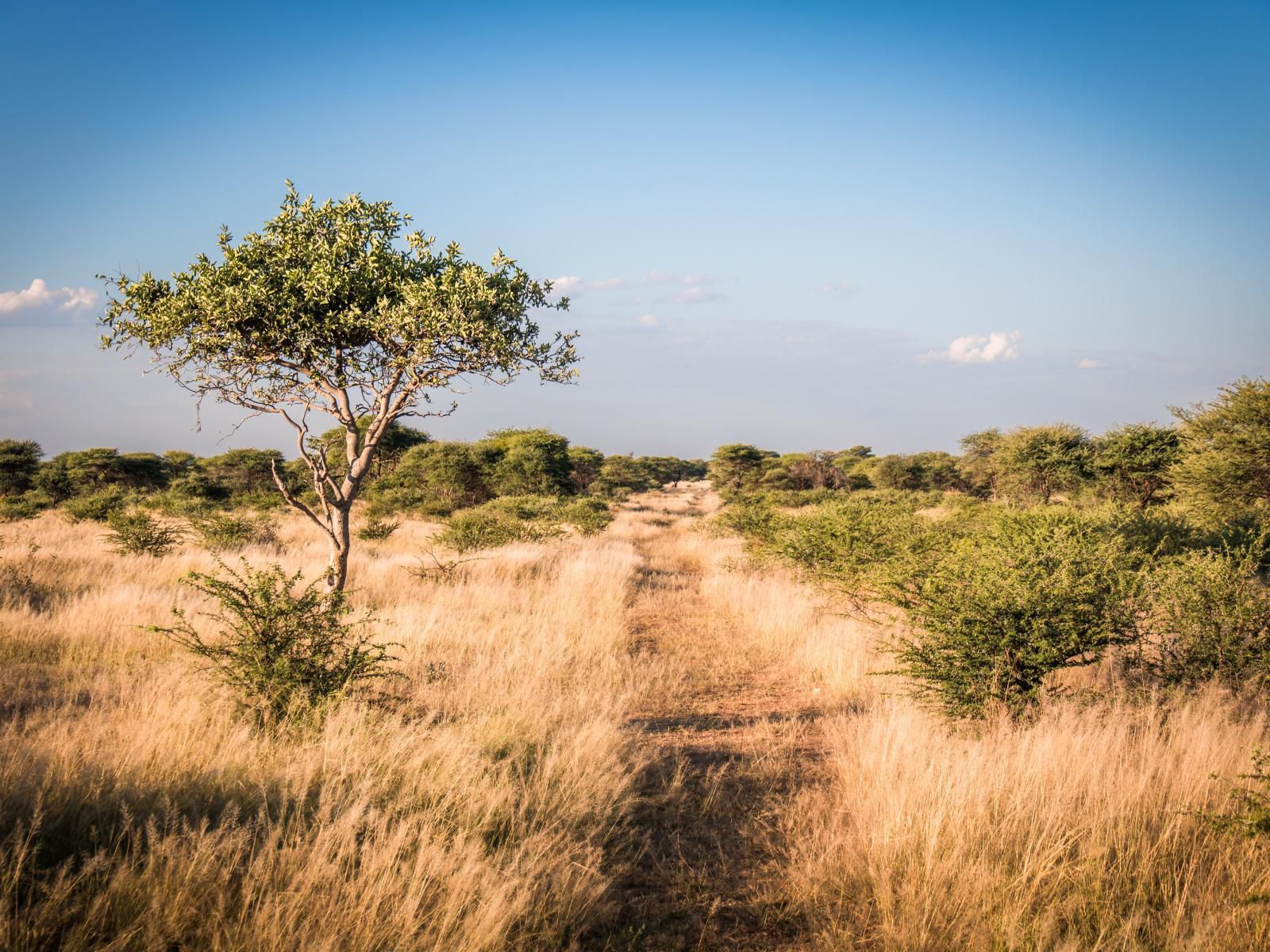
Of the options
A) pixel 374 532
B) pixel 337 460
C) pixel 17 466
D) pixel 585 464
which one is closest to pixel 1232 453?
pixel 374 532

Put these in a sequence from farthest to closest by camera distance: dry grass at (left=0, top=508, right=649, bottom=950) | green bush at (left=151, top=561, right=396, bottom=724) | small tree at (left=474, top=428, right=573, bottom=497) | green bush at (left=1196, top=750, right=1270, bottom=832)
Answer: small tree at (left=474, top=428, right=573, bottom=497) → green bush at (left=151, top=561, right=396, bottom=724) → green bush at (left=1196, top=750, right=1270, bottom=832) → dry grass at (left=0, top=508, right=649, bottom=950)

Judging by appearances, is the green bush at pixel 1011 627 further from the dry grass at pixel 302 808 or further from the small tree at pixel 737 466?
the small tree at pixel 737 466

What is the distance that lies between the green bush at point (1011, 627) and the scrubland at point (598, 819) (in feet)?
1.15

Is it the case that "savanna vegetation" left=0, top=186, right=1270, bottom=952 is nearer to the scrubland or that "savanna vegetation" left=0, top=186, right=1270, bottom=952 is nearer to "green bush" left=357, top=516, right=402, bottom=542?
the scrubland

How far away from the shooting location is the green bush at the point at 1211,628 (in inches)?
227

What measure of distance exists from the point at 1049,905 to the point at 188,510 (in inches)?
938

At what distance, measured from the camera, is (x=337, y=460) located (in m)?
26.2

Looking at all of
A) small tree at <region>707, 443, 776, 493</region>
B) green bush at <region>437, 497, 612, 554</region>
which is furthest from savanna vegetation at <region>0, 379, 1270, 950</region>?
small tree at <region>707, 443, 776, 493</region>

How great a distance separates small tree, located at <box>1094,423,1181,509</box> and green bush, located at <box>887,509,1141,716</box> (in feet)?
79.7

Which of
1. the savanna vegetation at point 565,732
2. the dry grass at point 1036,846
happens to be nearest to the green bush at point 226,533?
the savanna vegetation at point 565,732

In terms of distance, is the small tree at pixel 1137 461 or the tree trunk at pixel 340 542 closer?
the tree trunk at pixel 340 542

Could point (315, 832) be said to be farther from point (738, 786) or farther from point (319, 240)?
point (319, 240)

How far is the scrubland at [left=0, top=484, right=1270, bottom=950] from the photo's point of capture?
2.62m

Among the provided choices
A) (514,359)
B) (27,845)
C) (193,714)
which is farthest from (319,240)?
(27,845)
